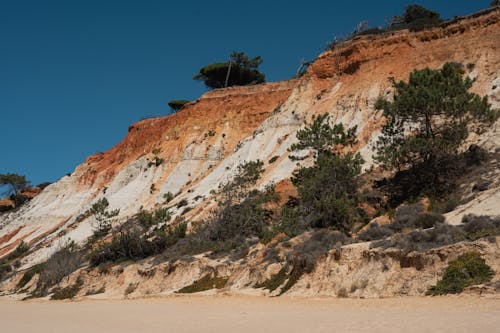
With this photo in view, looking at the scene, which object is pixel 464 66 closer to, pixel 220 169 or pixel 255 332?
pixel 220 169

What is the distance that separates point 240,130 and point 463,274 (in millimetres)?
35989

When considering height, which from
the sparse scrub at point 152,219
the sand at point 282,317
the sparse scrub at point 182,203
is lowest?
the sand at point 282,317

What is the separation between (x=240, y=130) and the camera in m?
47.8

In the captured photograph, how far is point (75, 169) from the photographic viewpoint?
2446 inches

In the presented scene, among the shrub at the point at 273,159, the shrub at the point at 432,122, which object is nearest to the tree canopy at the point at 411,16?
the shrub at the point at 273,159

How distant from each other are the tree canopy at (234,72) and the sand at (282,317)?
4487cm

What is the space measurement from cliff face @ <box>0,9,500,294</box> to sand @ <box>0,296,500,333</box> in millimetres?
14925

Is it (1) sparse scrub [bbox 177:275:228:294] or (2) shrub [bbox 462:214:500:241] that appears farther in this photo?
(1) sparse scrub [bbox 177:275:228:294]

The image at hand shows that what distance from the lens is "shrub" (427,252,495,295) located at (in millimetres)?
12711

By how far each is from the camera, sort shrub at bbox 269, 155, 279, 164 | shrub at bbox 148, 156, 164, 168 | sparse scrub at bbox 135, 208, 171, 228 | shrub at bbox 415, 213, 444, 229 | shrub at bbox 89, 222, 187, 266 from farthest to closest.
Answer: shrub at bbox 148, 156, 164, 168, shrub at bbox 269, 155, 279, 164, sparse scrub at bbox 135, 208, 171, 228, shrub at bbox 89, 222, 187, 266, shrub at bbox 415, 213, 444, 229

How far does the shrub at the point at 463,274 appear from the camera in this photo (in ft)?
41.7

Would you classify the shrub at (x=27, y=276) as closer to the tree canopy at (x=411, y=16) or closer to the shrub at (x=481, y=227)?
the shrub at (x=481, y=227)

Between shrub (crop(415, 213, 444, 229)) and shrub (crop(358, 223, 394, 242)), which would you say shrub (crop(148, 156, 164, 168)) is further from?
shrub (crop(415, 213, 444, 229))

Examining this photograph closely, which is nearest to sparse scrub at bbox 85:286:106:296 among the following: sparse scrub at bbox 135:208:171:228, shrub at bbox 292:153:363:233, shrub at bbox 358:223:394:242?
sparse scrub at bbox 135:208:171:228
